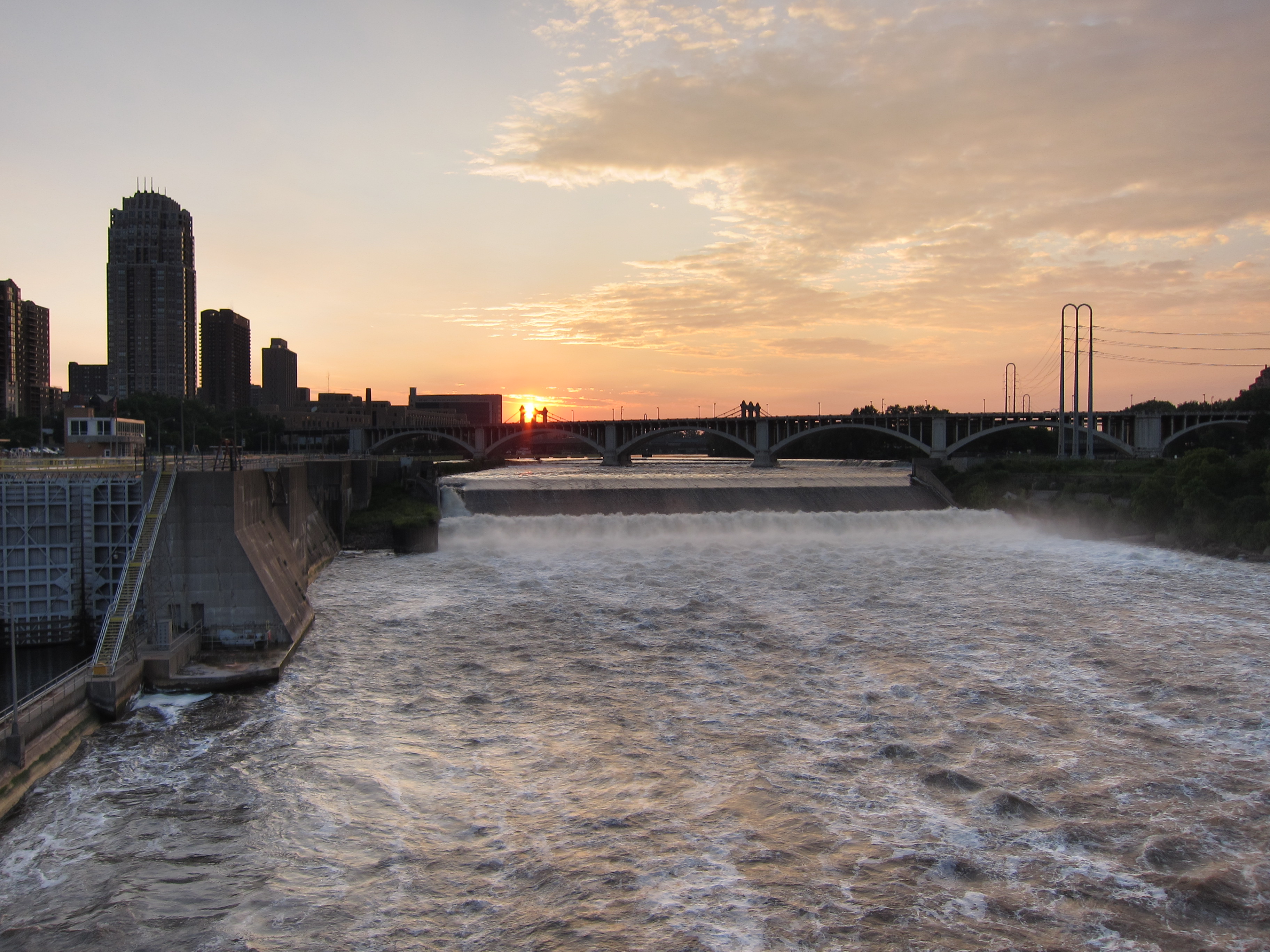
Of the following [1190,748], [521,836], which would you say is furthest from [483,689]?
[1190,748]

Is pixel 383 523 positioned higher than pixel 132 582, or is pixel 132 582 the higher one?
pixel 132 582

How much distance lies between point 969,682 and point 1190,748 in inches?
179

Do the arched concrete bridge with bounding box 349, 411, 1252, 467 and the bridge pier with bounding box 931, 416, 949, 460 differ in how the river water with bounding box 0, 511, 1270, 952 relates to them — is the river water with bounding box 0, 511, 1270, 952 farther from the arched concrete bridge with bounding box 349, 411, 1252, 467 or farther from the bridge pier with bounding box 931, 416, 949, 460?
the bridge pier with bounding box 931, 416, 949, 460

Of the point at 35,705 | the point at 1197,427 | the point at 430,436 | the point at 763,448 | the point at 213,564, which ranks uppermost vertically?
the point at 1197,427

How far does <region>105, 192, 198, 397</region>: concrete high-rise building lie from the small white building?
178685 millimetres

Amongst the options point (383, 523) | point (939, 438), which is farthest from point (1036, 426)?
point (383, 523)

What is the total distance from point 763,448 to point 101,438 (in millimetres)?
76665

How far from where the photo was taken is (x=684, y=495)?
48781mm

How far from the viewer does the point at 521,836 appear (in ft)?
38.1

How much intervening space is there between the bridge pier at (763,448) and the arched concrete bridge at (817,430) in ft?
0.29

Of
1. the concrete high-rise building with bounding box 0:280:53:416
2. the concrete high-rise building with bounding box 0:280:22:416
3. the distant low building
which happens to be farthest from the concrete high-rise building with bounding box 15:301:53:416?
the distant low building

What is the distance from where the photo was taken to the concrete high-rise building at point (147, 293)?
191 metres

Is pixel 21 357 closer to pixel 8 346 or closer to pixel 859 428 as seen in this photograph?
pixel 8 346

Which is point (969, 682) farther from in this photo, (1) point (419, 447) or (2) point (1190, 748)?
(1) point (419, 447)
